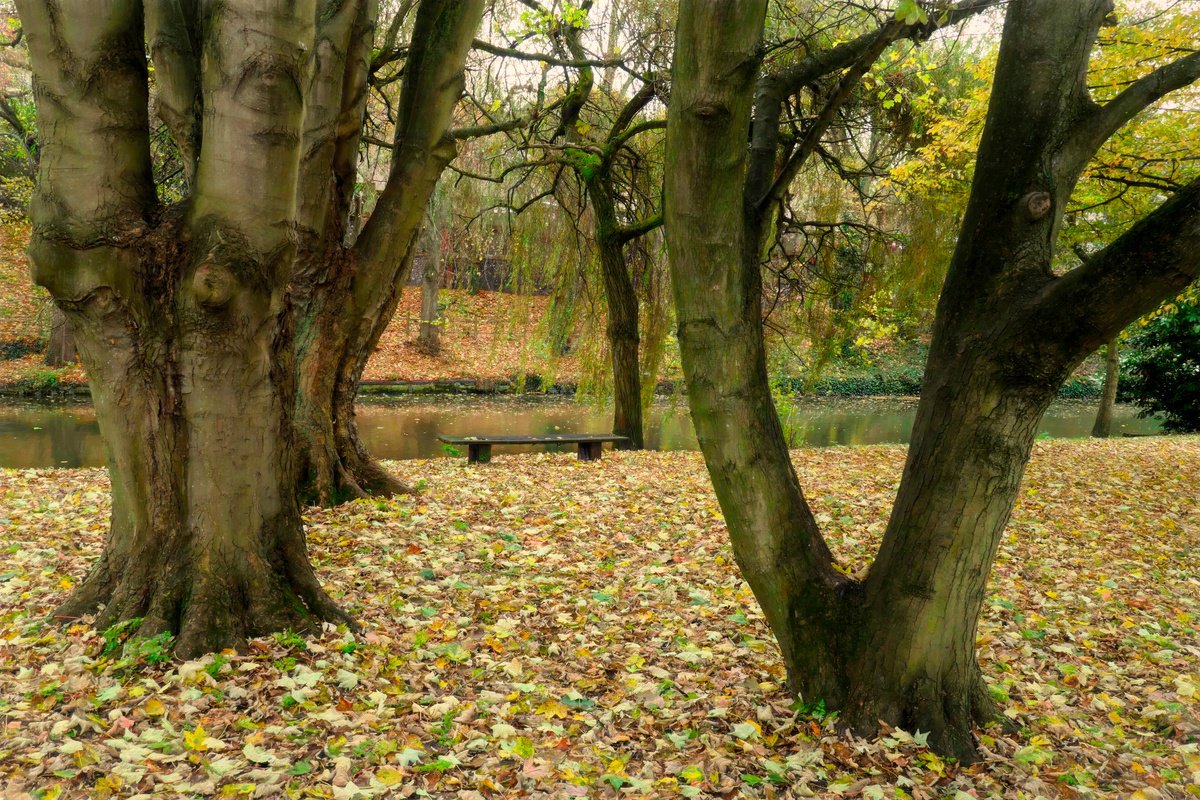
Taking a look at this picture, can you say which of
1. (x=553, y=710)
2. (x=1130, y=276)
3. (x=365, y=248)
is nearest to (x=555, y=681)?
(x=553, y=710)

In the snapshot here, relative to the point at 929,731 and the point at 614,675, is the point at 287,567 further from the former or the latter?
the point at 929,731

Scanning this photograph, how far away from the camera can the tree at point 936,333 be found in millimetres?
2475

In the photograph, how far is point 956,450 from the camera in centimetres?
268

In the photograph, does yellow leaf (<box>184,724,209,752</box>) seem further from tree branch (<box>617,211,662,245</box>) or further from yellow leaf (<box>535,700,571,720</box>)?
tree branch (<box>617,211,662,245</box>)

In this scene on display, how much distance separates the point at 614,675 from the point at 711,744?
2.15ft

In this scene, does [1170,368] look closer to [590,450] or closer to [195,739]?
A: [590,450]

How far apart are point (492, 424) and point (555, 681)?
12349 millimetres

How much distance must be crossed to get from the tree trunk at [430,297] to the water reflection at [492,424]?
3.94 meters

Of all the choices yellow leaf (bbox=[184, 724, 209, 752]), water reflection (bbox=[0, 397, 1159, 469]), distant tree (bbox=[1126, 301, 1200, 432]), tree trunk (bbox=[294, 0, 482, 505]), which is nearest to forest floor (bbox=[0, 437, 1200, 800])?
yellow leaf (bbox=[184, 724, 209, 752])

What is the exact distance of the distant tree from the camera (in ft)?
47.0

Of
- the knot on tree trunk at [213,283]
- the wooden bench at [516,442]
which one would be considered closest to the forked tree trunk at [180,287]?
the knot on tree trunk at [213,283]

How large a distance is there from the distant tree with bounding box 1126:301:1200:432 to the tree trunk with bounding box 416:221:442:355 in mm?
16093

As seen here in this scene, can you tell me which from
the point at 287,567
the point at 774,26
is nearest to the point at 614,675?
the point at 287,567

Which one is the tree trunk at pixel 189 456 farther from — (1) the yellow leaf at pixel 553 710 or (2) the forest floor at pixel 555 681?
(1) the yellow leaf at pixel 553 710
